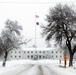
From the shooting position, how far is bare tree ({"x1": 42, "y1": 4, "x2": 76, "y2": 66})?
37.5 metres

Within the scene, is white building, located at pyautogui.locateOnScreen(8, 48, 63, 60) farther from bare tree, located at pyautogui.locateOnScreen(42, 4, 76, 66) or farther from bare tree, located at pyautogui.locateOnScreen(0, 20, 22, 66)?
bare tree, located at pyautogui.locateOnScreen(42, 4, 76, 66)

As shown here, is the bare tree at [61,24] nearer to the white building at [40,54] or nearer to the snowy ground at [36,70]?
the snowy ground at [36,70]

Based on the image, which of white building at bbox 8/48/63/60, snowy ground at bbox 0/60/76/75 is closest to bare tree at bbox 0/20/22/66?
snowy ground at bbox 0/60/76/75

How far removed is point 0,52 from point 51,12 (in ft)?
36.4

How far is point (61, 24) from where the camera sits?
37906 mm

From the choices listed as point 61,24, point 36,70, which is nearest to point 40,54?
point 61,24

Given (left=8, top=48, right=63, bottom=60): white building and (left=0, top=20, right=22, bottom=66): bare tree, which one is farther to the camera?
(left=8, top=48, right=63, bottom=60): white building

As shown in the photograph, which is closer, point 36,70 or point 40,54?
point 36,70

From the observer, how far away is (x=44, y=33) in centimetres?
3978

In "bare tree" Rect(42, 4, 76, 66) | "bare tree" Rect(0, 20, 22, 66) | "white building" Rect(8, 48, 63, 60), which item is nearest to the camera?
"bare tree" Rect(42, 4, 76, 66)

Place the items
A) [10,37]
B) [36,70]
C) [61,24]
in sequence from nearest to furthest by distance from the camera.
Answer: [36,70]
[61,24]
[10,37]

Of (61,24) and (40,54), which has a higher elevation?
(61,24)

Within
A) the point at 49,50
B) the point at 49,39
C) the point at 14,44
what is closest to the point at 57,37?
the point at 49,39

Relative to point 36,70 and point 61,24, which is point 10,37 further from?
point 36,70
